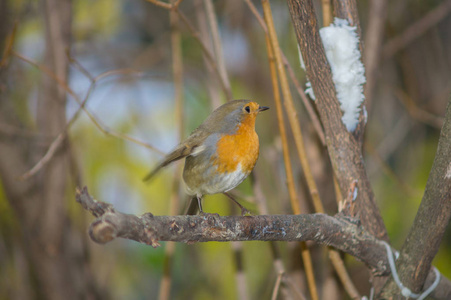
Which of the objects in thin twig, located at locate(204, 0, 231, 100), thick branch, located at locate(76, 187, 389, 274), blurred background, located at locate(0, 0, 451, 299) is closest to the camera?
thick branch, located at locate(76, 187, 389, 274)

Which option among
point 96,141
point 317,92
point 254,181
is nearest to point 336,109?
point 317,92

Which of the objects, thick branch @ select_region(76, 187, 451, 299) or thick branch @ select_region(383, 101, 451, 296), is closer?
thick branch @ select_region(76, 187, 451, 299)

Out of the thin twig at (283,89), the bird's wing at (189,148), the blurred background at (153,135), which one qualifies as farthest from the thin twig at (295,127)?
the blurred background at (153,135)

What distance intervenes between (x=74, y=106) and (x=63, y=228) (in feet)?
2.41

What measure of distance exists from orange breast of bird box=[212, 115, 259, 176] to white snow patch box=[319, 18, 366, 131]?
1.19ft

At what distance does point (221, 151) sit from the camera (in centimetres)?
173

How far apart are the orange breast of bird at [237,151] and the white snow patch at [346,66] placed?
36cm

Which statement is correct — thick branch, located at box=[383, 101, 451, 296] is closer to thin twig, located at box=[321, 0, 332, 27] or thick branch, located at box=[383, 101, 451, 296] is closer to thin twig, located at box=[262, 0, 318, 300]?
thin twig, located at box=[262, 0, 318, 300]

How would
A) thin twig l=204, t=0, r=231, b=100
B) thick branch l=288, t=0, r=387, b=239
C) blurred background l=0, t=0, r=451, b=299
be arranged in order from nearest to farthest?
thick branch l=288, t=0, r=387, b=239
thin twig l=204, t=0, r=231, b=100
blurred background l=0, t=0, r=451, b=299

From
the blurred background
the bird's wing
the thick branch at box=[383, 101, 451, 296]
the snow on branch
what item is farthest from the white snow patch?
the blurred background

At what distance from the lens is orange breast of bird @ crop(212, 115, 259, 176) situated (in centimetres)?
172

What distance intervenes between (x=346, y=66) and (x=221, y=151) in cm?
53

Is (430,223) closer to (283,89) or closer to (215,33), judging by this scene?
(283,89)

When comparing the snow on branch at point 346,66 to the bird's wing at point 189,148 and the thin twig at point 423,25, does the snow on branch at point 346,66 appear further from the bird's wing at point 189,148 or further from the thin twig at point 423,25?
the thin twig at point 423,25
